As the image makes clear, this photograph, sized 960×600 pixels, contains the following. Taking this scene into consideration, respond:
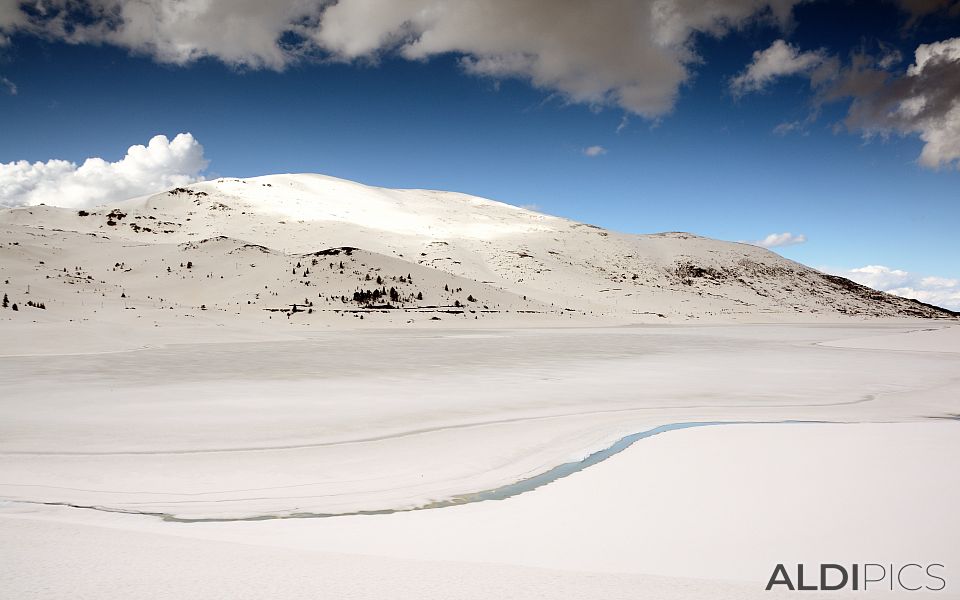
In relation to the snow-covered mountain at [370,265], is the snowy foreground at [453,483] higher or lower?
lower

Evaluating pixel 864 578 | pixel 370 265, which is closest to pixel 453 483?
pixel 864 578

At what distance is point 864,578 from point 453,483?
277 centimetres

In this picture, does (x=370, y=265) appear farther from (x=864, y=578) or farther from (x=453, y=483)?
(x=864, y=578)

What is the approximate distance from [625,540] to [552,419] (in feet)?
11.2

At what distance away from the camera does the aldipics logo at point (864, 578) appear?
9.52ft

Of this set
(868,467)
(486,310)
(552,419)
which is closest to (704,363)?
(552,419)

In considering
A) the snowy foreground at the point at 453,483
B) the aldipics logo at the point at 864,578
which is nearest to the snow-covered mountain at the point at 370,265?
the snowy foreground at the point at 453,483

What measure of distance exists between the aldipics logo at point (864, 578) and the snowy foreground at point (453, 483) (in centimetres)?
8

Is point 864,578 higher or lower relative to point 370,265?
lower

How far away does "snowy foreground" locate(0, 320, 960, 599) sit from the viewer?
2.93 metres

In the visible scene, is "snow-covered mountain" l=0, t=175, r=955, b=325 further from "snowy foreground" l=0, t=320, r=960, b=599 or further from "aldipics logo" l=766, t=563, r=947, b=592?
"aldipics logo" l=766, t=563, r=947, b=592

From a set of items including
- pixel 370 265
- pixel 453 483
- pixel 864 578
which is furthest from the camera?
pixel 370 265

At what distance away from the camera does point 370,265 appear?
30422 mm

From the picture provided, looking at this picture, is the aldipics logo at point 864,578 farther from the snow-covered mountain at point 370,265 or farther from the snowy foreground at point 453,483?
the snow-covered mountain at point 370,265
